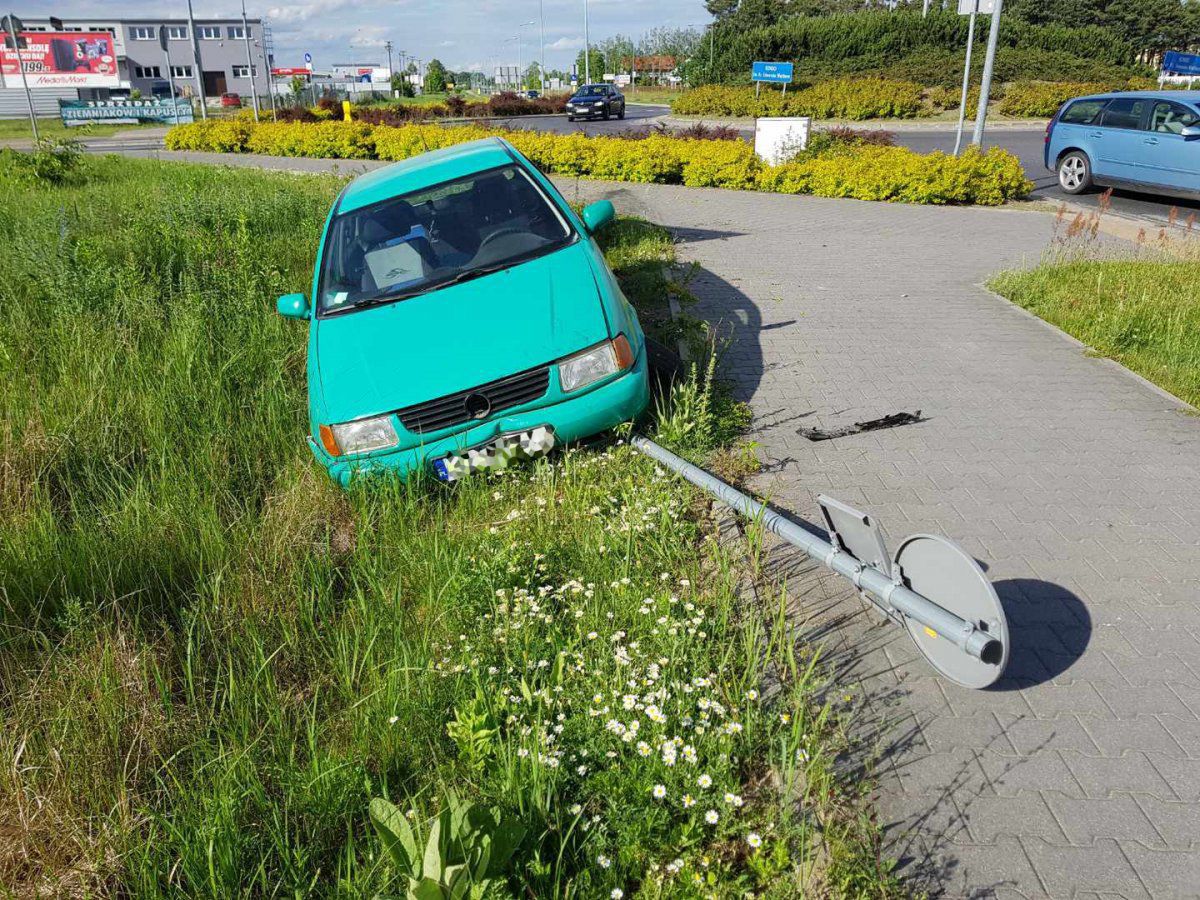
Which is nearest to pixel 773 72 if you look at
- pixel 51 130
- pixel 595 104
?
pixel 595 104

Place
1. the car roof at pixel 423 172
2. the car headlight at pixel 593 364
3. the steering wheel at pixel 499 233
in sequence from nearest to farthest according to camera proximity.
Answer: the car headlight at pixel 593 364
the steering wheel at pixel 499 233
the car roof at pixel 423 172

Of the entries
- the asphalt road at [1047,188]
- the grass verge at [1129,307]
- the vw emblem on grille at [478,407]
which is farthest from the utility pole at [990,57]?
the vw emblem on grille at [478,407]

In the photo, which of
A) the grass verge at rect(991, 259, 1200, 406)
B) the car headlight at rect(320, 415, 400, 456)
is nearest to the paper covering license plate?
the car headlight at rect(320, 415, 400, 456)

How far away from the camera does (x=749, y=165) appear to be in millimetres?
16672

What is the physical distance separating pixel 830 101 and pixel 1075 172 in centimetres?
2252

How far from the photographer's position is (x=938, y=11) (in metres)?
44.5

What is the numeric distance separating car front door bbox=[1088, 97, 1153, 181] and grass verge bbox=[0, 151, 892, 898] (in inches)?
512

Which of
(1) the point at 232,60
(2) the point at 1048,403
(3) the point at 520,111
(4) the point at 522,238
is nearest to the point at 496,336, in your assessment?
(4) the point at 522,238

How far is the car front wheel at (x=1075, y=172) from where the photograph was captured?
50.8 feet

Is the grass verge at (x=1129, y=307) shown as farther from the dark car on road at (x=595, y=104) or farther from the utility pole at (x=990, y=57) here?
the dark car on road at (x=595, y=104)

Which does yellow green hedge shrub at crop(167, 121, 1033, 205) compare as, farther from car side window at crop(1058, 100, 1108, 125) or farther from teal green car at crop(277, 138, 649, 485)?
teal green car at crop(277, 138, 649, 485)

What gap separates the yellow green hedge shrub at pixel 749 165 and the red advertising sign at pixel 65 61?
71872 mm

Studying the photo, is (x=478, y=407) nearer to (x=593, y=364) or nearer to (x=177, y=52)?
(x=593, y=364)

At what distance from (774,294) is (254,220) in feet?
22.9
